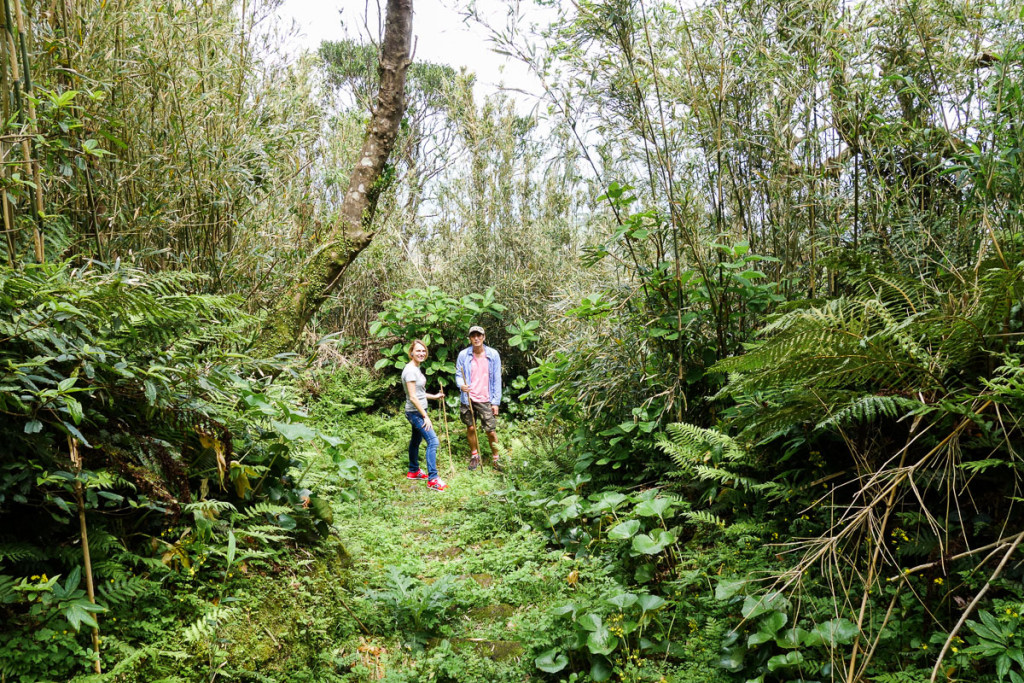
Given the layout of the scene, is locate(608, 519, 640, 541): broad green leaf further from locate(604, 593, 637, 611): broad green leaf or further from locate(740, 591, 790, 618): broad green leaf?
locate(740, 591, 790, 618): broad green leaf

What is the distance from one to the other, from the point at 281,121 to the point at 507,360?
231 inches

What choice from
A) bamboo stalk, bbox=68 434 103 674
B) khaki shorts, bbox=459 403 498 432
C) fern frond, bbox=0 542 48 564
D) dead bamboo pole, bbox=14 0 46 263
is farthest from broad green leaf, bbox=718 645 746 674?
khaki shorts, bbox=459 403 498 432

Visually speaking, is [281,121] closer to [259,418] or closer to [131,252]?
[131,252]

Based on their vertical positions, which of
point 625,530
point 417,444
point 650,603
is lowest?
point 417,444

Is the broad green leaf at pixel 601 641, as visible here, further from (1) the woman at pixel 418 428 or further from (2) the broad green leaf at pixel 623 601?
(1) the woman at pixel 418 428

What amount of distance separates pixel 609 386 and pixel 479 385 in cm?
372

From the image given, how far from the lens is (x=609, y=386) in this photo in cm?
443

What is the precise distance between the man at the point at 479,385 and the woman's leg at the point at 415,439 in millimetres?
906

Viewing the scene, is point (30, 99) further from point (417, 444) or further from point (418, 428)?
point (417, 444)

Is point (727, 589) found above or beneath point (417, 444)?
above

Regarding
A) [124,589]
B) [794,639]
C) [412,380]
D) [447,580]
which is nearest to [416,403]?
[412,380]

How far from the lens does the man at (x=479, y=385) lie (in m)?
7.85

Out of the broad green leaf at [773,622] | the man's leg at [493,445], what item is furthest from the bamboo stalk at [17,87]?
the man's leg at [493,445]

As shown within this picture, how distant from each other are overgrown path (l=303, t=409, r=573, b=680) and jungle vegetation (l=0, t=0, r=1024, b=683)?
25 mm
